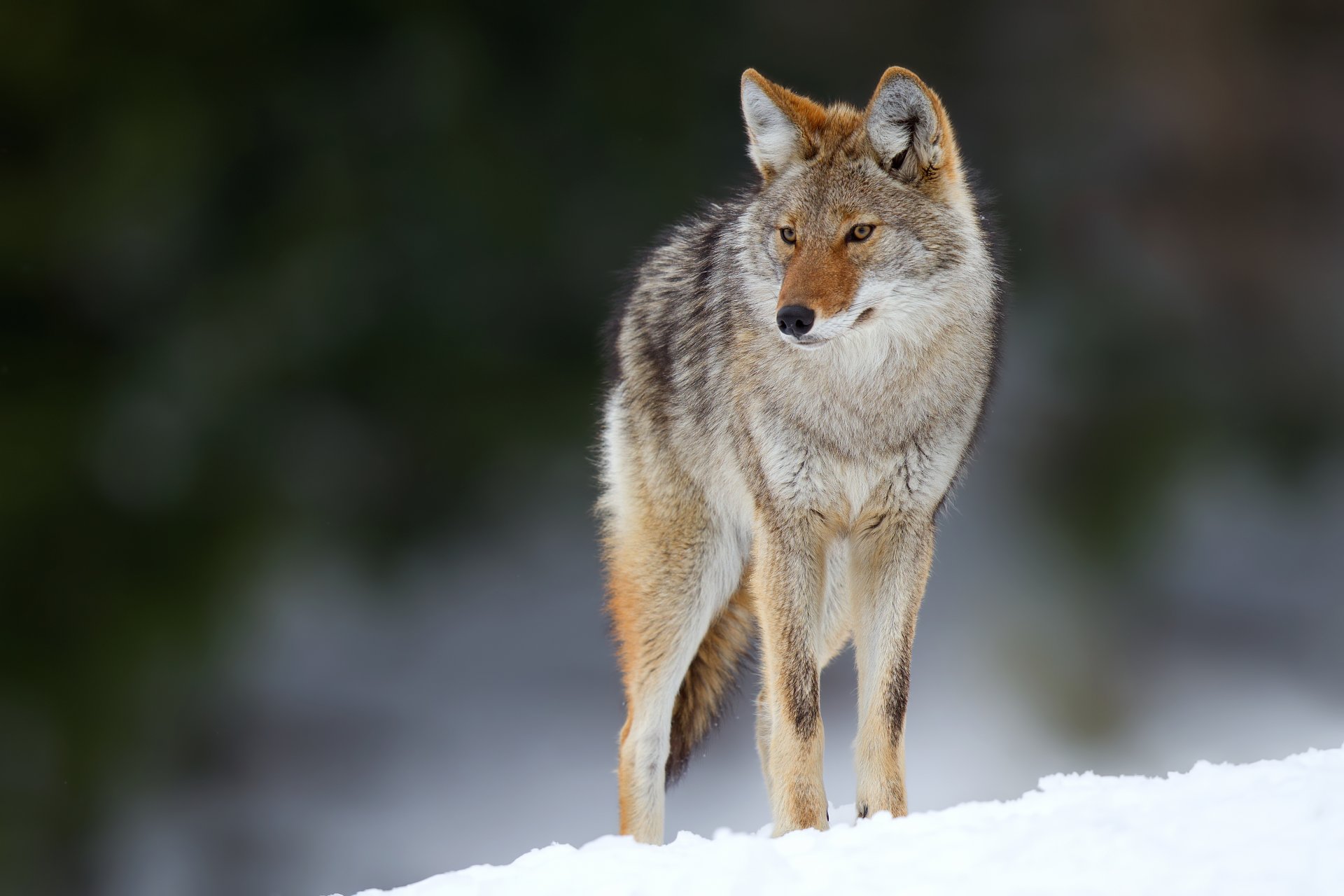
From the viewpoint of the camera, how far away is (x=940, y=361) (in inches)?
136

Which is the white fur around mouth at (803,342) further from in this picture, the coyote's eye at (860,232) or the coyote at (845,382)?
the coyote's eye at (860,232)

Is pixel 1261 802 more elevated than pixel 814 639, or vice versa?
pixel 814 639

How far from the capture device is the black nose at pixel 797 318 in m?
3.00

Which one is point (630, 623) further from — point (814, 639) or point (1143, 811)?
point (1143, 811)

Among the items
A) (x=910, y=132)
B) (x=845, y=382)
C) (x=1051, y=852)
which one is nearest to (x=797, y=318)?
(x=845, y=382)

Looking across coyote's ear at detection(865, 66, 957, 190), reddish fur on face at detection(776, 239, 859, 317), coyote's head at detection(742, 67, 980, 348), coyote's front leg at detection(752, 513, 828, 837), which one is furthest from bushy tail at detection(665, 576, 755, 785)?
coyote's ear at detection(865, 66, 957, 190)

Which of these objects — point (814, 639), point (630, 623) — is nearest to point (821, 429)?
point (814, 639)

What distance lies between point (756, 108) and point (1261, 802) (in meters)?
2.27

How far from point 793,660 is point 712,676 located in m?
0.86

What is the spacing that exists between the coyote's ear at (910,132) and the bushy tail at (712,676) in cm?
155

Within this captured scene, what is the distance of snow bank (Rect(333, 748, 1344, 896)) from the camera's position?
191 cm

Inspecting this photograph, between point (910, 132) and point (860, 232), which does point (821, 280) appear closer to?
point (860, 232)

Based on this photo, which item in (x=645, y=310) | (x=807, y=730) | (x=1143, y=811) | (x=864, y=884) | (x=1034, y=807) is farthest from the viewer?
(x=645, y=310)

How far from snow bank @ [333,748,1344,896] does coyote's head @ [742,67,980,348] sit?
1.26 meters
